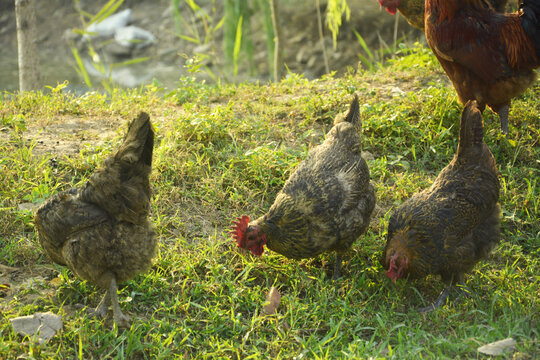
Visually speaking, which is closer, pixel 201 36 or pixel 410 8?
pixel 410 8

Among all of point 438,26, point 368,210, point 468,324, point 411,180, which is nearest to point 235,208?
point 368,210

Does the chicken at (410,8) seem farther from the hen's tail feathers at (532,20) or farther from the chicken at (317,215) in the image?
the chicken at (317,215)

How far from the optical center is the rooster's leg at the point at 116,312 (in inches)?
140

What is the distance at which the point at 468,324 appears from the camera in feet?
12.2

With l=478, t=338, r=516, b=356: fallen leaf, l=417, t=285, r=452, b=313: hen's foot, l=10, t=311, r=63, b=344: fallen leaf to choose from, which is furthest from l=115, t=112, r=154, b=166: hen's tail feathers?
l=478, t=338, r=516, b=356: fallen leaf

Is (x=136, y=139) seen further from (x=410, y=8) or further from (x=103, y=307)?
(x=410, y=8)

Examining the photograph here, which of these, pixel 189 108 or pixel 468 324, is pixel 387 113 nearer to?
pixel 189 108

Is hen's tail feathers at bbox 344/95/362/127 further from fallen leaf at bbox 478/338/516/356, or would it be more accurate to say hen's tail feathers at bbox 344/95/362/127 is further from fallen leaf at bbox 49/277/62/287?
fallen leaf at bbox 49/277/62/287

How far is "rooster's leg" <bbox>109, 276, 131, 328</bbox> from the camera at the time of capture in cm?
356

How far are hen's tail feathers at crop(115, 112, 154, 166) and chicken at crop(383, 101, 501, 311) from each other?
1987mm

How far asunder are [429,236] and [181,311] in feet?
6.37

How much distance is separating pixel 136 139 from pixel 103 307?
1246 millimetres

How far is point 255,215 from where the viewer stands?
487 cm

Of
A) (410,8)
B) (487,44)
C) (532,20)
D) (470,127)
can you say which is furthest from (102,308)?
(410,8)
